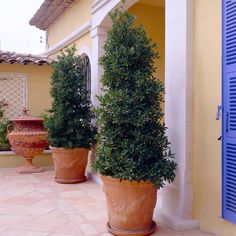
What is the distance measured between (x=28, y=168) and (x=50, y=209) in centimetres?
305

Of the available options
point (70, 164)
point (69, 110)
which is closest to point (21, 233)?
point (70, 164)

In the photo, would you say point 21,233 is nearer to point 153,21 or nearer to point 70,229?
point 70,229

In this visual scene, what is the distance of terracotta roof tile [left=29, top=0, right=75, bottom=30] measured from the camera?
8.71 metres

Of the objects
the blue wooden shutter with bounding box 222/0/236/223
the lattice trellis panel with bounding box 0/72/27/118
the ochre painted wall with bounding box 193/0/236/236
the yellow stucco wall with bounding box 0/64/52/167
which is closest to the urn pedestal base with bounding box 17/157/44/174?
the yellow stucco wall with bounding box 0/64/52/167

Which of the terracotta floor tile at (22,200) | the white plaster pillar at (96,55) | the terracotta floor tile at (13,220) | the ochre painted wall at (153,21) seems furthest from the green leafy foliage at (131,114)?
the ochre painted wall at (153,21)

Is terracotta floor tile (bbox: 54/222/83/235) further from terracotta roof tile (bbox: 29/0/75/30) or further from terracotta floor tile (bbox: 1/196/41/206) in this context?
terracotta roof tile (bbox: 29/0/75/30)

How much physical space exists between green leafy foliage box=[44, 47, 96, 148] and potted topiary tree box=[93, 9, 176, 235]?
2.55 m

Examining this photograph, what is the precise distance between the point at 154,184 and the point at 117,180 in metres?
0.40

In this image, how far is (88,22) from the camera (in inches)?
277

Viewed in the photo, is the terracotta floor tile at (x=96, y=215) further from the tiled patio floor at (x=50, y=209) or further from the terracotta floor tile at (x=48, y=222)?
the terracotta floor tile at (x=48, y=222)

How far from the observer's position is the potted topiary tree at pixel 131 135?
11.9 feet

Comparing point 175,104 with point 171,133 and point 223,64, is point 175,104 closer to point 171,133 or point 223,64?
point 171,133

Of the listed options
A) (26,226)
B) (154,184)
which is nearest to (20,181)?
(26,226)

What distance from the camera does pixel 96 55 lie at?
664 cm
